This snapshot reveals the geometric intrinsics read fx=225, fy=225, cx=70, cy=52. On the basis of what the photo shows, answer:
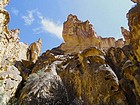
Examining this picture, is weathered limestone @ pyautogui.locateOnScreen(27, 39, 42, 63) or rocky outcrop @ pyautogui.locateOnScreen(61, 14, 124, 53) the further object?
weathered limestone @ pyautogui.locateOnScreen(27, 39, 42, 63)

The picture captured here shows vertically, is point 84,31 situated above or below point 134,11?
above

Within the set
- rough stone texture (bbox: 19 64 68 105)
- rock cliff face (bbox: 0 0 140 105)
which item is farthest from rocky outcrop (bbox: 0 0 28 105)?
rough stone texture (bbox: 19 64 68 105)

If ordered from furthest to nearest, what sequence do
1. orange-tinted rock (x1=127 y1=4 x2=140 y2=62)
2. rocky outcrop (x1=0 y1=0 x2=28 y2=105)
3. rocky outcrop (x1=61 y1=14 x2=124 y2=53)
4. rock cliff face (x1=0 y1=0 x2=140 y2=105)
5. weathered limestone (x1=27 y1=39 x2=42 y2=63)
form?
weathered limestone (x1=27 y1=39 x2=42 y2=63), rocky outcrop (x1=61 y1=14 x2=124 y2=53), rock cliff face (x1=0 y1=0 x2=140 y2=105), rocky outcrop (x1=0 y1=0 x2=28 y2=105), orange-tinted rock (x1=127 y1=4 x2=140 y2=62)

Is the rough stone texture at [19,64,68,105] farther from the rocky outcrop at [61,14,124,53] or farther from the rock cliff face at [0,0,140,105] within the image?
the rocky outcrop at [61,14,124,53]

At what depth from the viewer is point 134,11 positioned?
493 inches

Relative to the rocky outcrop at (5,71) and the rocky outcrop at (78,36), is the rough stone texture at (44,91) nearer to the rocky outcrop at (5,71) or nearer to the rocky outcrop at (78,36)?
the rocky outcrop at (5,71)

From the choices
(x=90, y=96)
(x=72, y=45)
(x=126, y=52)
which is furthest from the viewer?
(x=72, y=45)

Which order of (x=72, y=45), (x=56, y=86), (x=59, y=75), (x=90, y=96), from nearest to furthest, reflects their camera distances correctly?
1. (x=90, y=96)
2. (x=56, y=86)
3. (x=59, y=75)
4. (x=72, y=45)

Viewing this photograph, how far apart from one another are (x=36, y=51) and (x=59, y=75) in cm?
1919

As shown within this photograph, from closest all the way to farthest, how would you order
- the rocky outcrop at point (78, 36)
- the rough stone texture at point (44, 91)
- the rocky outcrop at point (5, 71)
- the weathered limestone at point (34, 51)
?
the rocky outcrop at point (5, 71) < the rough stone texture at point (44, 91) < the rocky outcrop at point (78, 36) < the weathered limestone at point (34, 51)

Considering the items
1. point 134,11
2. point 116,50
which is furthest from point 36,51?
point 134,11

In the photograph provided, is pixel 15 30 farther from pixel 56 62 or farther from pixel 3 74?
pixel 3 74

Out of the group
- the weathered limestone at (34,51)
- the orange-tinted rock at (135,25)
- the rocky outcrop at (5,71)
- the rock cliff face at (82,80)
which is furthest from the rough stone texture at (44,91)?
the weathered limestone at (34,51)

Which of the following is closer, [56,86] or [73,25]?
[56,86]
